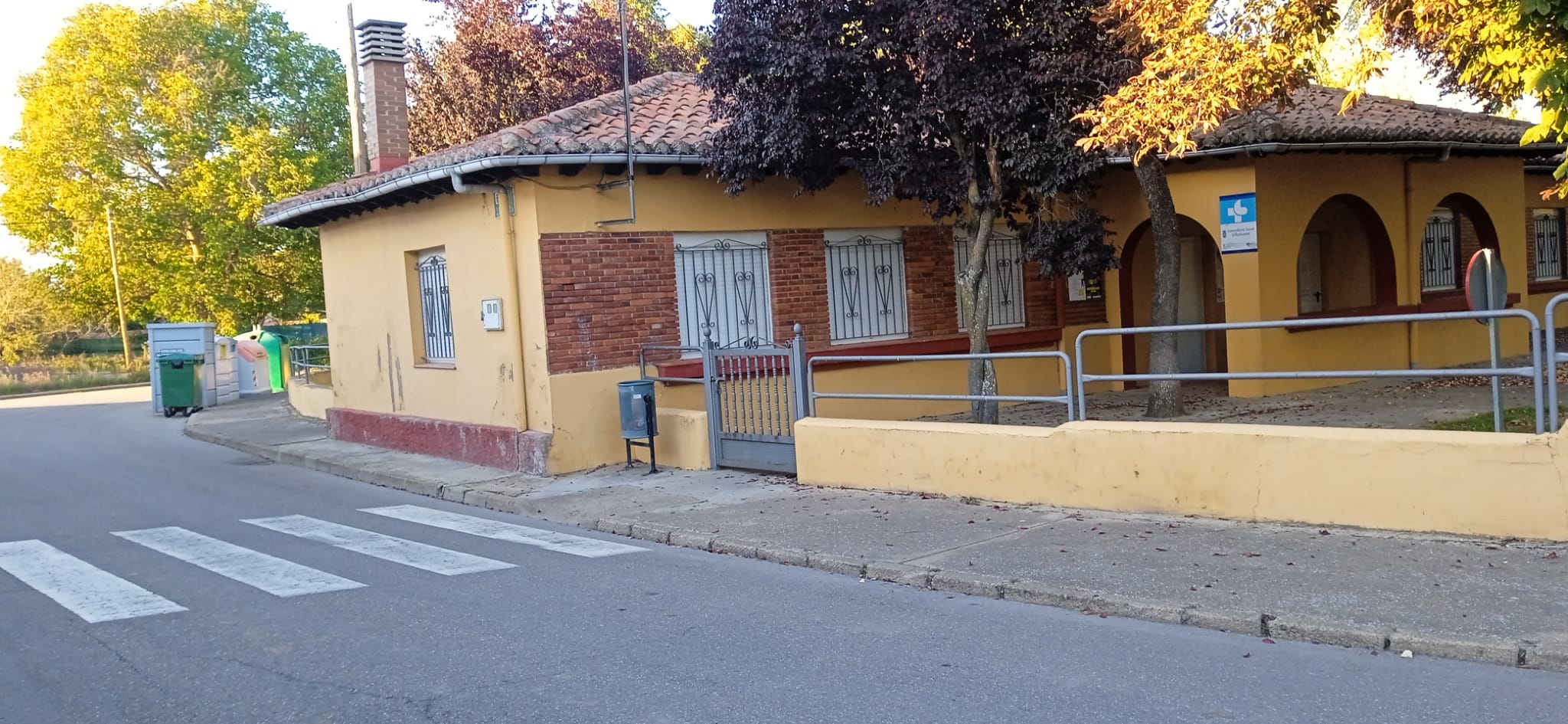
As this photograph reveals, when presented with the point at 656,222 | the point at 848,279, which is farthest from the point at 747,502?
the point at 848,279

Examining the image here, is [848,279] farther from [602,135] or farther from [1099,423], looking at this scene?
[1099,423]

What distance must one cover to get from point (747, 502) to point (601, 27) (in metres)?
20.0

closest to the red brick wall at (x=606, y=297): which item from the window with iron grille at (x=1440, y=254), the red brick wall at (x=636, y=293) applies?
the red brick wall at (x=636, y=293)

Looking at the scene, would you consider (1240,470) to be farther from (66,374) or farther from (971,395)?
(66,374)

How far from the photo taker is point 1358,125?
14172mm

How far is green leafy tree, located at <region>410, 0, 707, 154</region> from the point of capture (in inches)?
1046

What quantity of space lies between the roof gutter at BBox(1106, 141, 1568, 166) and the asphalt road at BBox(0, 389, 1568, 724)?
6.75 m

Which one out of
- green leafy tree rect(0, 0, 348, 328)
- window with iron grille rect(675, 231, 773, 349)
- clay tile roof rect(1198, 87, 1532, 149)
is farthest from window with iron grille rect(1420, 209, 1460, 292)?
green leafy tree rect(0, 0, 348, 328)

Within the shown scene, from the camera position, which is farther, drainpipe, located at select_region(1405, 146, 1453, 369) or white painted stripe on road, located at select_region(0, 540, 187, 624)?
drainpipe, located at select_region(1405, 146, 1453, 369)

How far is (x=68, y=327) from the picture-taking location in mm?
46719

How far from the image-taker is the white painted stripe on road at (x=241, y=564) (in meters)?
7.64

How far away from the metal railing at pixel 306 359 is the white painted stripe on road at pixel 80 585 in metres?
11.6

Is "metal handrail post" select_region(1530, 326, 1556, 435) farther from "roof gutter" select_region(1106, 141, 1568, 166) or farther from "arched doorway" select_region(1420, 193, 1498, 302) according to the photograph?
"arched doorway" select_region(1420, 193, 1498, 302)

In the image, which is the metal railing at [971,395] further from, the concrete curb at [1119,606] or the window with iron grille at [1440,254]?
the window with iron grille at [1440,254]
